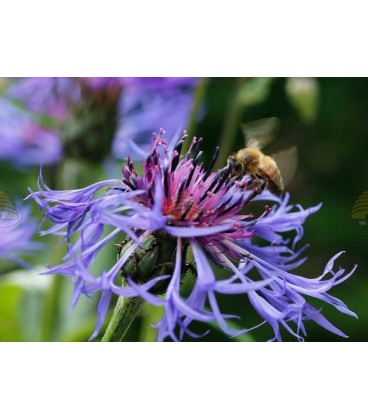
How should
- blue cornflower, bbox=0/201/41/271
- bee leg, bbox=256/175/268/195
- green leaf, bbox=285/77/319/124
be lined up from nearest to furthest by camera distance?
1. bee leg, bbox=256/175/268/195
2. blue cornflower, bbox=0/201/41/271
3. green leaf, bbox=285/77/319/124

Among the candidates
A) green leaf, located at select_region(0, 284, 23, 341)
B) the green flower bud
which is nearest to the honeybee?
the green flower bud

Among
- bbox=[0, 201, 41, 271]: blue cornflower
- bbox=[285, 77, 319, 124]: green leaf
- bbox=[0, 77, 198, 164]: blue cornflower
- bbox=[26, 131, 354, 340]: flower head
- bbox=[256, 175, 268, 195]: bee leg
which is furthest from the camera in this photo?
bbox=[0, 77, 198, 164]: blue cornflower

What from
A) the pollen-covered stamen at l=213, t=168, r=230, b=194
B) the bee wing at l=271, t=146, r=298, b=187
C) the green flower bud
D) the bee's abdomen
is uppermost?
the bee wing at l=271, t=146, r=298, b=187

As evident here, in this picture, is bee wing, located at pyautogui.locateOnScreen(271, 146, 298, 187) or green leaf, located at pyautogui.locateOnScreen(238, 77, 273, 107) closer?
bee wing, located at pyautogui.locateOnScreen(271, 146, 298, 187)

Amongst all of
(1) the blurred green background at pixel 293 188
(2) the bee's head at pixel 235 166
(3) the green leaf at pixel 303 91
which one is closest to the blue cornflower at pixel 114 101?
(1) the blurred green background at pixel 293 188

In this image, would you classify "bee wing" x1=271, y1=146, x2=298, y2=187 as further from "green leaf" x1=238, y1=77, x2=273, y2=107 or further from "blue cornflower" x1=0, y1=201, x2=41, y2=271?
"blue cornflower" x1=0, y1=201, x2=41, y2=271

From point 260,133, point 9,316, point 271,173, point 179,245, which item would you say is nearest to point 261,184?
point 271,173

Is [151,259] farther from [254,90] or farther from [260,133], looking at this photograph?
[254,90]

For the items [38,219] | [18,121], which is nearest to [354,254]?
[38,219]

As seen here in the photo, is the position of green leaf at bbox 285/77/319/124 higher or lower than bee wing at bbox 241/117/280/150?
higher
